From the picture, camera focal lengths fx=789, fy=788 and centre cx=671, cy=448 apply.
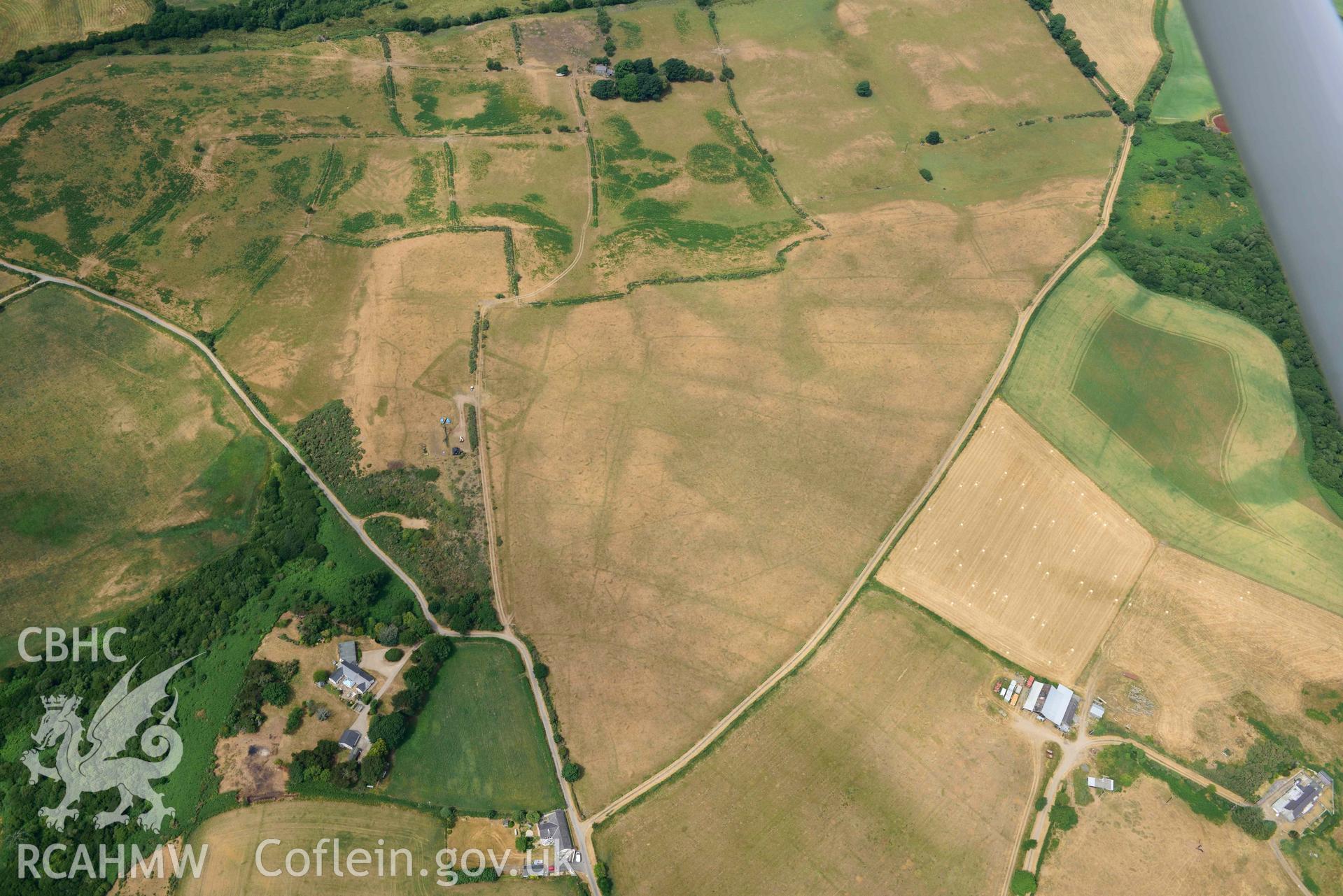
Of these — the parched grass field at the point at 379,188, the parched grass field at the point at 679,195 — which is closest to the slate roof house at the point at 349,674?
the parched grass field at the point at 679,195

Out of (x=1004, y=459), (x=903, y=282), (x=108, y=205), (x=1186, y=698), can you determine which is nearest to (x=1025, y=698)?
(x=1186, y=698)

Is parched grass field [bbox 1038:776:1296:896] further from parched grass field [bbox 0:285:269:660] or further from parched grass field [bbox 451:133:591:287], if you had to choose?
parched grass field [bbox 0:285:269:660]

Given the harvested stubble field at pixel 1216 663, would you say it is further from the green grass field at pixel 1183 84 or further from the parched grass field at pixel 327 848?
the green grass field at pixel 1183 84

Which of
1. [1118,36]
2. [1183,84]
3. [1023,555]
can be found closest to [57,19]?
[1023,555]

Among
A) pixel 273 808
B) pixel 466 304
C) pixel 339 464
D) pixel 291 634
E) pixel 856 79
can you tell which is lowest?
pixel 273 808

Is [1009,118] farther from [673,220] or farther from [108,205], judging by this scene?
[108,205]
